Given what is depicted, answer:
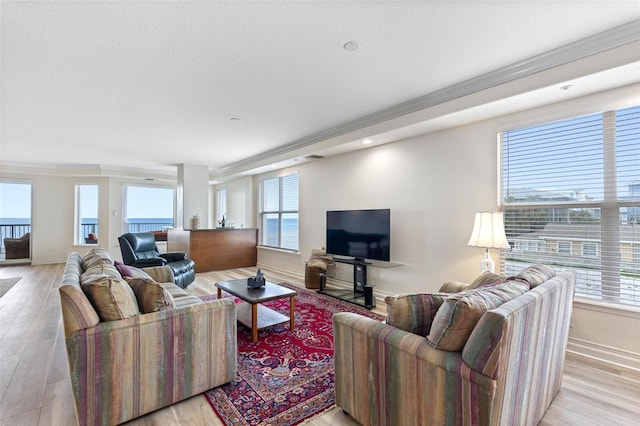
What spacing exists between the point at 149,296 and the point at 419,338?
5.74 feet

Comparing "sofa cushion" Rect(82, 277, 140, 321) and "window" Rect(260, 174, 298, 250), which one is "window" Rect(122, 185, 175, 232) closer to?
"window" Rect(260, 174, 298, 250)

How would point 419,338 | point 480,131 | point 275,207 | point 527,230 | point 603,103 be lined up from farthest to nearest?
point 275,207, point 480,131, point 527,230, point 603,103, point 419,338

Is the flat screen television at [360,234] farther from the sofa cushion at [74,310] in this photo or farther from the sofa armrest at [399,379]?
the sofa cushion at [74,310]

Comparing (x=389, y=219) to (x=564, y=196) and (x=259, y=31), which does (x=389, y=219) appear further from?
(x=259, y=31)

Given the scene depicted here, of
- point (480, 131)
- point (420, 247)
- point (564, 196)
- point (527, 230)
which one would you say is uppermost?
point (480, 131)

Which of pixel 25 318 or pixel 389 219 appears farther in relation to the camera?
pixel 389 219

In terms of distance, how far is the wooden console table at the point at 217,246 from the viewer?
641cm

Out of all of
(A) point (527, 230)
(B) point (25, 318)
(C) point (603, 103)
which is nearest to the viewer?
(C) point (603, 103)

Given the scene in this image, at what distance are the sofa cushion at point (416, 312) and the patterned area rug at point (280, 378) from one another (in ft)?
2.78

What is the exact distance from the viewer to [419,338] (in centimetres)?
155

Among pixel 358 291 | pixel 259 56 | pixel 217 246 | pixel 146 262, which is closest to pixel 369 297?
pixel 358 291

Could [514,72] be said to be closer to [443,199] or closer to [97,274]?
[443,199]

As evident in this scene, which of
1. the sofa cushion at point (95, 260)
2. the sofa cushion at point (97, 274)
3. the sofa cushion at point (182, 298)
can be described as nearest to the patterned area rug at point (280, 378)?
the sofa cushion at point (182, 298)

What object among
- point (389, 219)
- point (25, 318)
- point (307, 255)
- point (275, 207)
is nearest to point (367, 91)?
point (389, 219)
